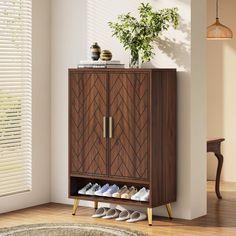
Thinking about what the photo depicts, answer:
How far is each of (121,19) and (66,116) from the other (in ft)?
3.98

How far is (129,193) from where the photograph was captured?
684cm

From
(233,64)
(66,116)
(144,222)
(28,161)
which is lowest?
(144,222)

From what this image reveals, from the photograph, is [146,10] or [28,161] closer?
[146,10]

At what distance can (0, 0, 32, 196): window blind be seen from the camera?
7238mm

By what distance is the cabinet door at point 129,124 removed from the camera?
21.7ft

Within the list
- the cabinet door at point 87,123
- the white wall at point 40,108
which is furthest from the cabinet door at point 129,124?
the white wall at point 40,108

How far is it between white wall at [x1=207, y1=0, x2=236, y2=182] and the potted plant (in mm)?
2593

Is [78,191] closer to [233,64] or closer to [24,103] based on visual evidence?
[24,103]

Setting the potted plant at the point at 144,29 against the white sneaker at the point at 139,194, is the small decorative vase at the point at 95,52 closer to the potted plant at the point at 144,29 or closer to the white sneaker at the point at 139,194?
the potted plant at the point at 144,29

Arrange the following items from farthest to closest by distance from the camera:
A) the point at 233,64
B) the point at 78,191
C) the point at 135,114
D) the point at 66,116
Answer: the point at 233,64
the point at 66,116
the point at 78,191
the point at 135,114

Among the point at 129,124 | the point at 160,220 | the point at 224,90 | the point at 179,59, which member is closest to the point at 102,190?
the point at 160,220

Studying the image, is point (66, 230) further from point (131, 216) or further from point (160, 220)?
point (160, 220)

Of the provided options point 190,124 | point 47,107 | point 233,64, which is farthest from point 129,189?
point 233,64

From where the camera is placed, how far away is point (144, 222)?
6.77 meters
